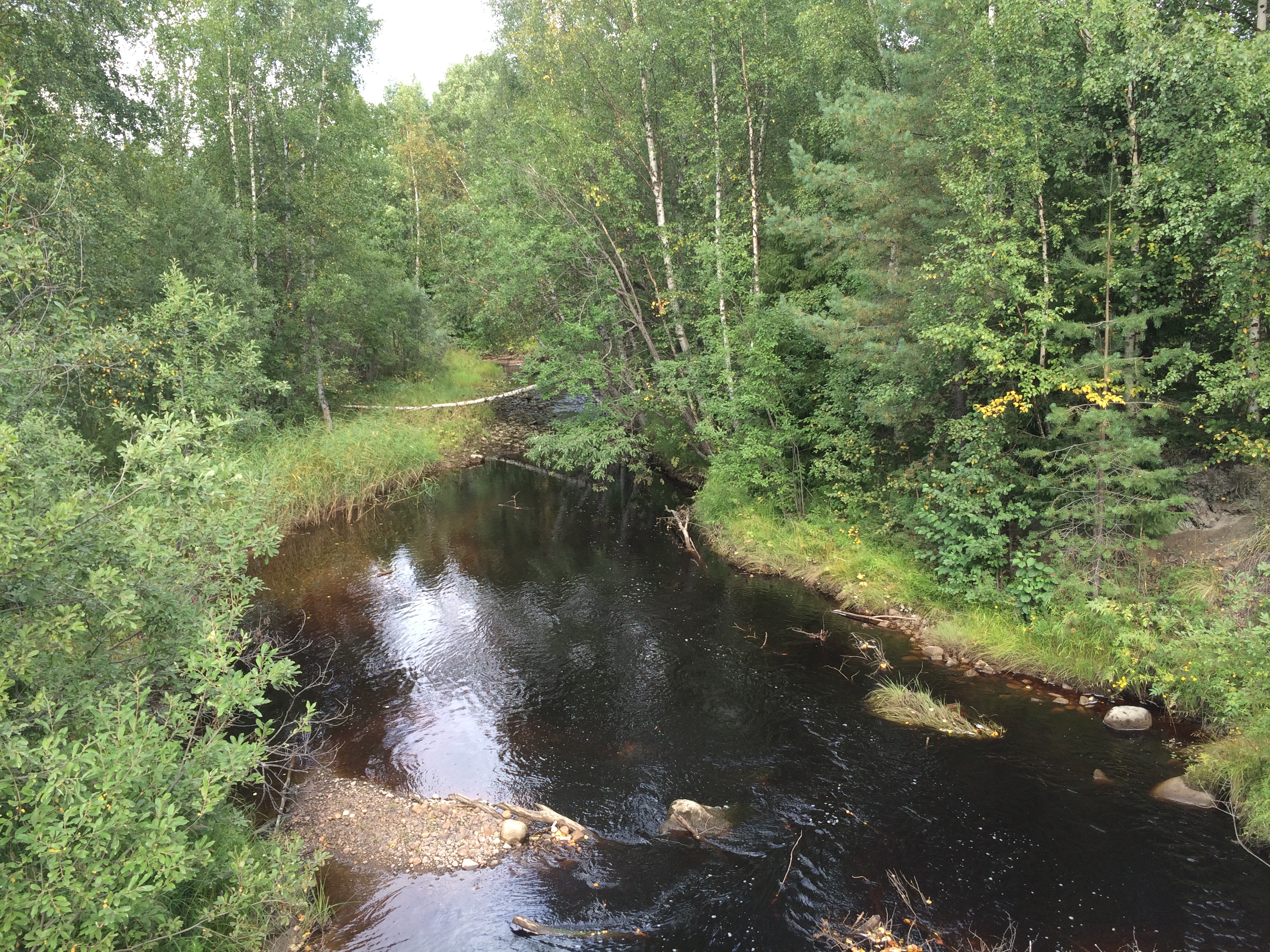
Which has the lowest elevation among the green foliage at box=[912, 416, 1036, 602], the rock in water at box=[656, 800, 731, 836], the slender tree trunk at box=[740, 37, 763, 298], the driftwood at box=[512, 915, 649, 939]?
the driftwood at box=[512, 915, 649, 939]

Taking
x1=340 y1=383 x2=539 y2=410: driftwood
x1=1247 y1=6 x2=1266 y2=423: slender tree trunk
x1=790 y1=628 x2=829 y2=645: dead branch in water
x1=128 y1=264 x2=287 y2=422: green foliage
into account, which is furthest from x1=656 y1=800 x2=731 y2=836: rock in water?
x1=340 y1=383 x2=539 y2=410: driftwood

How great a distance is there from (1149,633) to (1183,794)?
267 cm

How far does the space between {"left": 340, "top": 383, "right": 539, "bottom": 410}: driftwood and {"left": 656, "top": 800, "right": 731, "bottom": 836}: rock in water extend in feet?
62.3

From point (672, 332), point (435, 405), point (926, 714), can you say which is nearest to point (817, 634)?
point (926, 714)

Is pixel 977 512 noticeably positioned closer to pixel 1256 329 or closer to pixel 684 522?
pixel 1256 329

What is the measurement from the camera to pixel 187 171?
21.1 m

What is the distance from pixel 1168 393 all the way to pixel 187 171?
25799 millimetres

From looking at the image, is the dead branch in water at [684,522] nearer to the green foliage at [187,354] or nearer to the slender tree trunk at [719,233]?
the slender tree trunk at [719,233]

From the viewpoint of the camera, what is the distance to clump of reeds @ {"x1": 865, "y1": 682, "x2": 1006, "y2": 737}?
10.1 meters

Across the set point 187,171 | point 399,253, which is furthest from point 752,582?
point 399,253

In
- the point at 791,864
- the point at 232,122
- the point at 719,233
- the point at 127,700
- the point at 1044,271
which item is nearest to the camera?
the point at 127,700

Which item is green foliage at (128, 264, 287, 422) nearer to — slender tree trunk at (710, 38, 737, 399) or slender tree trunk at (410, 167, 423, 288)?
slender tree trunk at (710, 38, 737, 399)

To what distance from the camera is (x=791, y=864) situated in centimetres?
774

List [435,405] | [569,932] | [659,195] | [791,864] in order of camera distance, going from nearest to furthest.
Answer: [569,932], [791,864], [659,195], [435,405]
